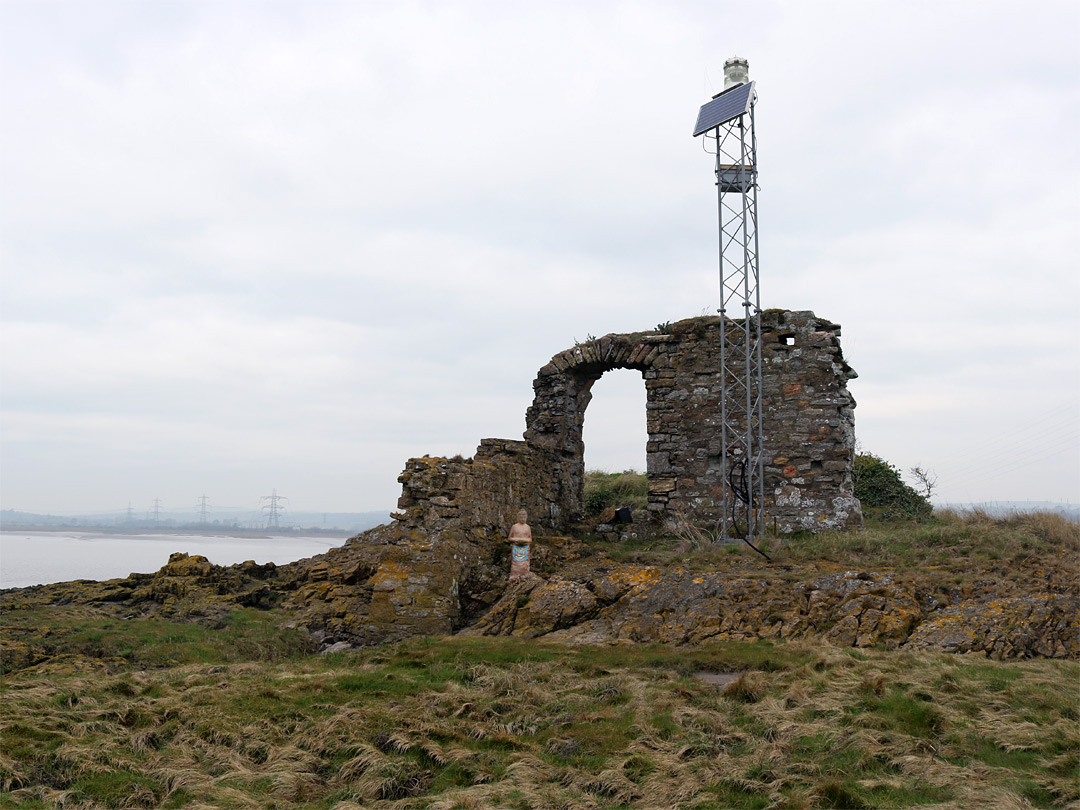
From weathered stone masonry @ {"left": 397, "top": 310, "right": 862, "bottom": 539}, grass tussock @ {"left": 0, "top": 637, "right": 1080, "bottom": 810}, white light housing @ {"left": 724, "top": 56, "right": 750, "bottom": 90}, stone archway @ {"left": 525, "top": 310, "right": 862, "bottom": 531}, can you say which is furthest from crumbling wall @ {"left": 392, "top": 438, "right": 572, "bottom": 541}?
white light housing @ {"left": 724, "top": 56, "right": 750, "bottom": 90}

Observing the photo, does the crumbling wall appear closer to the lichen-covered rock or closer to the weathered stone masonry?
the weathered stone masonry

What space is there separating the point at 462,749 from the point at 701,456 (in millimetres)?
10778

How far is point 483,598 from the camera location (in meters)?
12.0

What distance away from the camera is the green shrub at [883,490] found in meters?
19.1

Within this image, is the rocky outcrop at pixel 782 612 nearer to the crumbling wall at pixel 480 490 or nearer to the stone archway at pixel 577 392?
the crumbling wall at pixel 480 490

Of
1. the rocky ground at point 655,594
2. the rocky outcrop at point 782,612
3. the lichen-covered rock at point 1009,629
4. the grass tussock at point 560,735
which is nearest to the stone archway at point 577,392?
the rocky ground at point 655,594

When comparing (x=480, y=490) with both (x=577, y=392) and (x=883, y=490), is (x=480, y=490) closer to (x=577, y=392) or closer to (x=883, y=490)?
(x=577, y=392)

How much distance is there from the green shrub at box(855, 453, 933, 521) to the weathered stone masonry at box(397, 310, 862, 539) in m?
4.51

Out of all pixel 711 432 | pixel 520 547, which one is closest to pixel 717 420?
pixel 711 432

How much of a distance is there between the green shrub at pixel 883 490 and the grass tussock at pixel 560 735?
11.9 m

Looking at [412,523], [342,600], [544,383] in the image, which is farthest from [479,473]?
[544,383]

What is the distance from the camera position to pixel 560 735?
6.17m

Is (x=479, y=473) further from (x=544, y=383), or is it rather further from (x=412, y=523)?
(x=544, y=383)

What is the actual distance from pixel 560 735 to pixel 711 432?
34.0 ft
